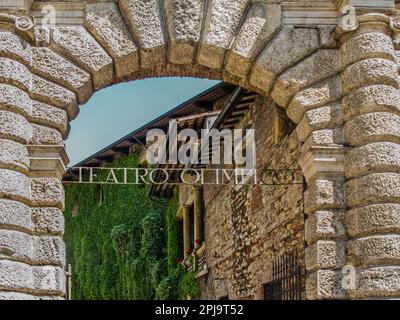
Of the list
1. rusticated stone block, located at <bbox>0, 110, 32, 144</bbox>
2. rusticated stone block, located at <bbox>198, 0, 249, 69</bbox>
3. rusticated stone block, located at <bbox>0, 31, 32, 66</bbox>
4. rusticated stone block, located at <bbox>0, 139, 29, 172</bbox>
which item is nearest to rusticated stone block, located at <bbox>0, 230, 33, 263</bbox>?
rusticated stone block, located at <bbox>0, 139, 29, 172</bbox>

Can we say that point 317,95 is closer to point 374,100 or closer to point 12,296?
point 374,100

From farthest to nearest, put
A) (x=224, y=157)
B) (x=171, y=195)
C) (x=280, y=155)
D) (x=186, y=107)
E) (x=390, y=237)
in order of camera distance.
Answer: (x=171, y=195)
(x=186, y=107)
(x=224, y=157)
(x=280, y=155)
(x=390, y=237)

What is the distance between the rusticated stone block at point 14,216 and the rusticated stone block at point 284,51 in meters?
2.69

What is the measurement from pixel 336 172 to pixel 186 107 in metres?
11.5

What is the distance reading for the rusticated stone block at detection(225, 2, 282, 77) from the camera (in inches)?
330

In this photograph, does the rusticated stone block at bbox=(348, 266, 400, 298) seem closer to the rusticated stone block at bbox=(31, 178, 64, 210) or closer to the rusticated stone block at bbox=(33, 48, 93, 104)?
the rusticated stone block at bbox=(31, 178, 64, 210)

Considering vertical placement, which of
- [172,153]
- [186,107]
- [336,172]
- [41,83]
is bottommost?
[336,172]

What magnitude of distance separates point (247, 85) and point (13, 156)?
8.40 ft

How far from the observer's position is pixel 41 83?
809 centimetres

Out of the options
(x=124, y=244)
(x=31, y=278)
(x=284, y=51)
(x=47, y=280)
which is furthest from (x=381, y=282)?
(x=124, y=244)

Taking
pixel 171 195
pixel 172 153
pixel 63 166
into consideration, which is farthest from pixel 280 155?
pixel 171 195

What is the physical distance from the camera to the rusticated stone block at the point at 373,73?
8.07 m

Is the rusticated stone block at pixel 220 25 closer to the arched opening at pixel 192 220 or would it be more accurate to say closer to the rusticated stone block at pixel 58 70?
the rusticated stone block at pixel 58 70

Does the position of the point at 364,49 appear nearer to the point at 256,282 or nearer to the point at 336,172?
the point at 336,172
